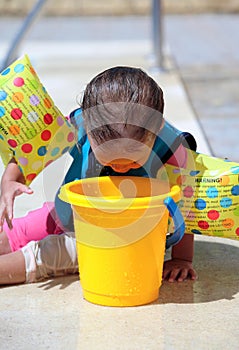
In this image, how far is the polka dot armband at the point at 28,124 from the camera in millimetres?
2621

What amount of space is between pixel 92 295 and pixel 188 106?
3176 millimetres

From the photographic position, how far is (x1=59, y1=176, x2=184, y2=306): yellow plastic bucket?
219 cm

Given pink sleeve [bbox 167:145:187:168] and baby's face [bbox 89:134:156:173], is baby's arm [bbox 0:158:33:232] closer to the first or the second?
baby's face [bbox 89:134:156:173]

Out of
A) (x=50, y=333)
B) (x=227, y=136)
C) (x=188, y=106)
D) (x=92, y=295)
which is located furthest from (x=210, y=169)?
(x=188, y=106)

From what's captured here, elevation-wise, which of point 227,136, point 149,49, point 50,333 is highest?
point 149,49

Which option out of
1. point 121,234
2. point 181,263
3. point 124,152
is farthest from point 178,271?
point 124,152

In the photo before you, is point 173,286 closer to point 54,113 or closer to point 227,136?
point 54,113

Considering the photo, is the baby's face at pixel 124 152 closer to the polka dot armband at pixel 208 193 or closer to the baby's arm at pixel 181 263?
the polka dot armband at pixel 208 193

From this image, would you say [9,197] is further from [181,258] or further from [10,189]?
[181,258]

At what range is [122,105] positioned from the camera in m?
2.27

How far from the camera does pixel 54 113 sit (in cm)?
266

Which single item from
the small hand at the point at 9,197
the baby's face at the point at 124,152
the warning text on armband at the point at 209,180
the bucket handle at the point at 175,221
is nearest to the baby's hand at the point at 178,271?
the bucket handle at the point at 175,221

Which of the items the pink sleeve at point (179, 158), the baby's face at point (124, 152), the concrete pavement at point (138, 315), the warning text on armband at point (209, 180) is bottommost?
the concrete pavement at point (138, 315)

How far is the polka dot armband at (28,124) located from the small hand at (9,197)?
165 mm
